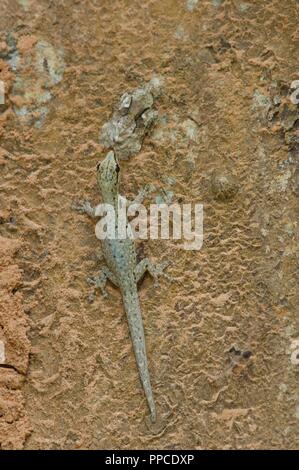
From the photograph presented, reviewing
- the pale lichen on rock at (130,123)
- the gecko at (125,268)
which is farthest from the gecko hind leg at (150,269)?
the pale lichen on rock at (130,123)

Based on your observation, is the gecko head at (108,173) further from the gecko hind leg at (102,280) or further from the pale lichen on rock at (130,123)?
the gecko hind leg at (102,280)

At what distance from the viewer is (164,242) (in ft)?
15.6

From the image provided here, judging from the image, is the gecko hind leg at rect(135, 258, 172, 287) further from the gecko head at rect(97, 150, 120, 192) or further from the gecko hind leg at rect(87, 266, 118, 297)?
the gecko head at rect(97, 150, 120, 192)

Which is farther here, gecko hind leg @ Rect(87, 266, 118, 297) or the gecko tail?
gecko hind leg @ Rect(87, 266, 118, 297)

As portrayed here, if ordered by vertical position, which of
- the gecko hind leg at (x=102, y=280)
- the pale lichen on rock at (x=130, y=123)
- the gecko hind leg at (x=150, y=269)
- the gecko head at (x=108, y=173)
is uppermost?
the pale lichen on rock at (x=130, y=123)

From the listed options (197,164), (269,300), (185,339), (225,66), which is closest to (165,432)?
(185,339)

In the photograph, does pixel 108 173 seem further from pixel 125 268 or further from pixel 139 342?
pixel 139 342

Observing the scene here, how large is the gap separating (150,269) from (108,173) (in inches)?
23.0

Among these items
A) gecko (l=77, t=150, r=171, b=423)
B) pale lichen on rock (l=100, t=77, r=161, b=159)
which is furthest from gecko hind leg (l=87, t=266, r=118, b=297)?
pale lichen on rock (l=100, t=77, r=161, b=159)

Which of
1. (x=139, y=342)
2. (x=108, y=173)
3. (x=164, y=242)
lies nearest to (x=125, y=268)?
(x=164, y=242)

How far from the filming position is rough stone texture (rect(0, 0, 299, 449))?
460cm

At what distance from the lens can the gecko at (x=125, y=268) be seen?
180 inches

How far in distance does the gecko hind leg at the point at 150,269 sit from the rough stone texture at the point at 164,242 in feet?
0.20

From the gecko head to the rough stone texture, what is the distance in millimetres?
125
